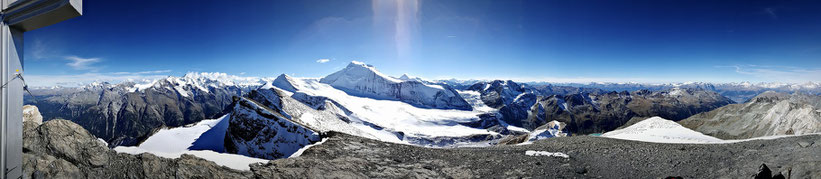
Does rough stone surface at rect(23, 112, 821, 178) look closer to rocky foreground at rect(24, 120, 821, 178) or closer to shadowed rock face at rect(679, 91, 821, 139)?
rocky foreground at rect(24, 120, 821, 178)

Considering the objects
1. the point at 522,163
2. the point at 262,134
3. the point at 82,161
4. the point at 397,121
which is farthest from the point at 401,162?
the point at 397,121

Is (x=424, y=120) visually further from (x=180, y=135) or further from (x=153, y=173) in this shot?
(x=153, y=173)

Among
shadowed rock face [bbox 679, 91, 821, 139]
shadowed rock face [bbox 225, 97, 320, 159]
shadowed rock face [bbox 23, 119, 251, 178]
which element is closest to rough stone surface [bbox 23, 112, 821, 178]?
shadowed rock face [bbox 23, 119, 251, 178]

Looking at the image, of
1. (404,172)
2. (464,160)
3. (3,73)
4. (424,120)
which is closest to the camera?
(3,73)

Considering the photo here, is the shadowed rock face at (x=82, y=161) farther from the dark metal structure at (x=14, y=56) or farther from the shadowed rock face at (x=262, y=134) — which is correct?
the shadowed rock face at (x=262, y=134)

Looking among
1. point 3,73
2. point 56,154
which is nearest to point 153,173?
point 56,154

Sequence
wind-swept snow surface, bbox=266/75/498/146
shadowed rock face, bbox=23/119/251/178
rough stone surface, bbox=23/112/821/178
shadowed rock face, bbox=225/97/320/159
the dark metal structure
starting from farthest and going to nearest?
wind-swept snow surface, bbox=266/75/498/146
shadowed rock face, bbox=225/97/320/159
rough stone surface, bbox=23/112/821/178
shadowed rock face, bbox=23/119/251/178
the dark metal structure
